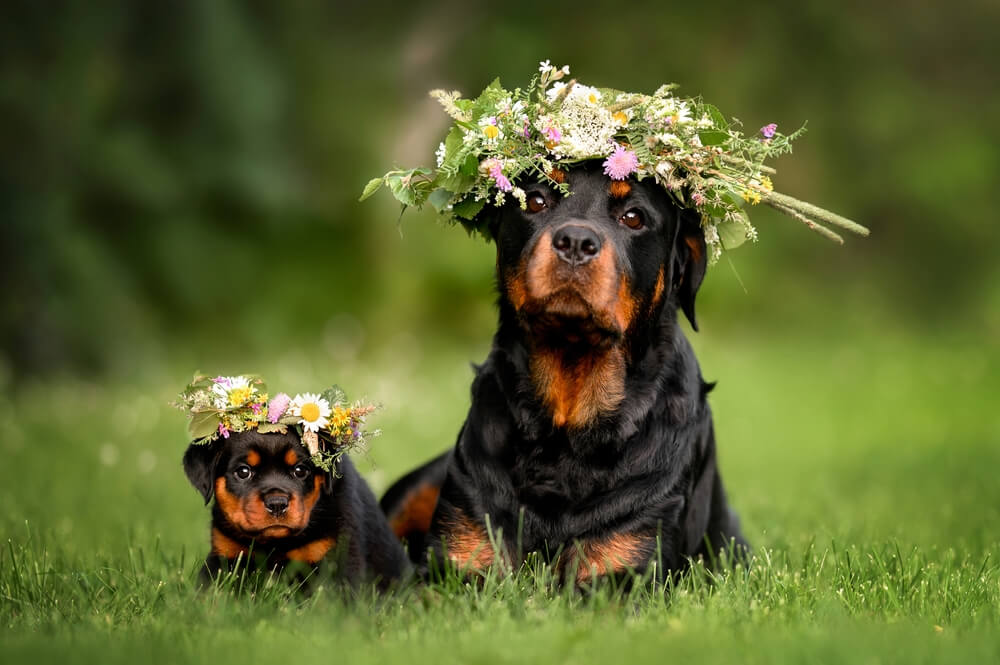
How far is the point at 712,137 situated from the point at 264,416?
1.74m

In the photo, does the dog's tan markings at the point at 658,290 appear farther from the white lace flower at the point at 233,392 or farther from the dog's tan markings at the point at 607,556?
the white lace flower at the point at 233,392

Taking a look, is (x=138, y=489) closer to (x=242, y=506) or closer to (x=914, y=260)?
(x=242, y=506)

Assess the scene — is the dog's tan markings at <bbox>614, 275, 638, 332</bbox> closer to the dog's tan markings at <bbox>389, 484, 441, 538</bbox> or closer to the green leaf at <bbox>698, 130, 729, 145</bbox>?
the green leaf at <bbox>698, 130, 729, 145</bbox>

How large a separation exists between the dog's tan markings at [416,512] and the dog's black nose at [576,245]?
181 cm

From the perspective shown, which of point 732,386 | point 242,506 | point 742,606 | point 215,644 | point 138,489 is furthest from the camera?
point 732,386

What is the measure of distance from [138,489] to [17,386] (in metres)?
4.79

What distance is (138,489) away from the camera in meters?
6.89

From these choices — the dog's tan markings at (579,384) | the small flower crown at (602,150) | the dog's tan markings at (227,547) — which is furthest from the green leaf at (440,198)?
the dog's tan markings at (227,547)

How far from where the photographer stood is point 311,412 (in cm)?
401

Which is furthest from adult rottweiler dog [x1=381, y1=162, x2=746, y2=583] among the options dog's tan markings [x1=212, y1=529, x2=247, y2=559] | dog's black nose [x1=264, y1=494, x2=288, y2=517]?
dog's tan markings [x1=212, y1=529, x2=247, y2=559]

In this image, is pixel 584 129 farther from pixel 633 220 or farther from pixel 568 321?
pixel 568 321

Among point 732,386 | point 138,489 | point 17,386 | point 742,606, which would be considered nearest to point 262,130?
point 17,386

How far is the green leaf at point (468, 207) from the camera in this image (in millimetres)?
3963

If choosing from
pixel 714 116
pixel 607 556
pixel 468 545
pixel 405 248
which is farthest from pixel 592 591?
pixel 405 248
